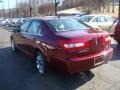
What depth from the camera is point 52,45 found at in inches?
246

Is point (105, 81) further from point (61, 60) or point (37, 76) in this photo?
point (37, 76)

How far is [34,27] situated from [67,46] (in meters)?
2.09

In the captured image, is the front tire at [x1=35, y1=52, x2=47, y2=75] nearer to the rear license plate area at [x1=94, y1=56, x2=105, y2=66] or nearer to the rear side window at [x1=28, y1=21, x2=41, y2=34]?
the rear side window at [x1=28, y1=21, x2=41, y2=34]

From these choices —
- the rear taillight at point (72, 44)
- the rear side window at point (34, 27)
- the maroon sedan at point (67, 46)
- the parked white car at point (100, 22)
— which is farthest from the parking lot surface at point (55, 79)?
the parked white car at point (100, 22)

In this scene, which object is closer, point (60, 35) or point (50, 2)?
point (60, 35)

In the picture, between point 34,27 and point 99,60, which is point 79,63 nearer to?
point 99,60

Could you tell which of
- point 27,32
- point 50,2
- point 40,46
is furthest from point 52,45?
point 50,2

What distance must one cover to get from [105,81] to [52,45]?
5.00 ft

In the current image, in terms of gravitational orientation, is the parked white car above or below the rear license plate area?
above

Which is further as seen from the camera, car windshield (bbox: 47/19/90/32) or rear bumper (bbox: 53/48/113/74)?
car windshield (bbox: 47/19/90/32)

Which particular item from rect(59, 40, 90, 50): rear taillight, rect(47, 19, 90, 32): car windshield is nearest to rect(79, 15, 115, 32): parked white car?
rect(47, 19, 90, 32): car windshield

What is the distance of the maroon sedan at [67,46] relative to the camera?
19.4 feet

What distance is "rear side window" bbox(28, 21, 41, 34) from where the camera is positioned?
738cm

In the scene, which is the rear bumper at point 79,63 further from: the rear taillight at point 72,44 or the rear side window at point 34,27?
the rear side window at point 34,27
